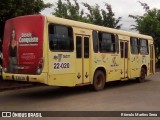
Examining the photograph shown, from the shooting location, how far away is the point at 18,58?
12.6 meters

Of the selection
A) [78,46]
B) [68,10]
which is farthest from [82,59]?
[68,10]

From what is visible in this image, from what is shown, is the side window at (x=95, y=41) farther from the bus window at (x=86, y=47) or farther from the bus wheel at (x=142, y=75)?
the bus wheel at (x=142, y=75)

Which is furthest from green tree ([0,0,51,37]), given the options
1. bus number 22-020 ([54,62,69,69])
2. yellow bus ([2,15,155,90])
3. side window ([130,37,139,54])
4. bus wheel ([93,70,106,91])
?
side window ([130,37,139,54])

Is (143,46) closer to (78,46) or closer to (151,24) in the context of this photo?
(78,46)

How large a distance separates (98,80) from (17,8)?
518cm

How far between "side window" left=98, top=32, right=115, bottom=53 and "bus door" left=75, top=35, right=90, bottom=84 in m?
1.11

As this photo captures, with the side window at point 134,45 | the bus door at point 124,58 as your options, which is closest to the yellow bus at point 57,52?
the bus door at point 124,58

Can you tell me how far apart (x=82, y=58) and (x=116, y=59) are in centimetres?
304

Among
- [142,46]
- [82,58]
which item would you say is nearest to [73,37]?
[82,58]

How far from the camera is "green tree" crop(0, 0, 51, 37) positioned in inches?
609

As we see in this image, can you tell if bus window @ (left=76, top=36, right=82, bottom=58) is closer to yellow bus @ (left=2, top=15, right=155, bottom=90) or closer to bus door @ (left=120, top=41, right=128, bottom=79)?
yellow bus @ (left=2, top=15, right=155, bottom=90)

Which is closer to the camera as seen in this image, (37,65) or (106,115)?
(106,115)

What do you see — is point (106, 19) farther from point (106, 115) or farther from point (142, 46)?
point (106, 115)

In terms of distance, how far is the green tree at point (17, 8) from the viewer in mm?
15471
